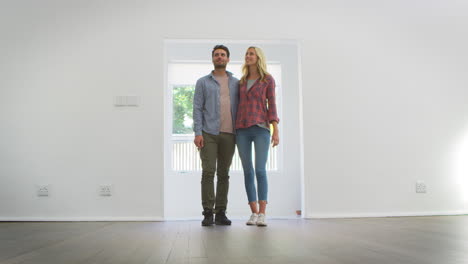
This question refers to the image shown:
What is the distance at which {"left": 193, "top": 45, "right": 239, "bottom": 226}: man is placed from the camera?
3195 mm

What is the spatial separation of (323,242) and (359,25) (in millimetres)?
2454

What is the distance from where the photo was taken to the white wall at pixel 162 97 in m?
3.71

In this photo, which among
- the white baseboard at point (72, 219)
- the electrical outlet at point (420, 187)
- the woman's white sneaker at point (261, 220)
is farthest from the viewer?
the electrical outlet at point (420, 187)

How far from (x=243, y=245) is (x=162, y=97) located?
6.59ft

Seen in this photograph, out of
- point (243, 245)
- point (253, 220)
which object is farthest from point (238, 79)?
point (243, 245)

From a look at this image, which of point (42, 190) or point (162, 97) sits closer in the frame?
point (42, 190)

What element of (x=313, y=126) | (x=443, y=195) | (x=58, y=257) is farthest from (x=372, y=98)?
(x=58, y=257)

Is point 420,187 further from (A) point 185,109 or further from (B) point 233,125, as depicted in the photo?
(A) point 185,109

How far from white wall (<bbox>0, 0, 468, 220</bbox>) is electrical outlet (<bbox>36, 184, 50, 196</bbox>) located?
0.05m

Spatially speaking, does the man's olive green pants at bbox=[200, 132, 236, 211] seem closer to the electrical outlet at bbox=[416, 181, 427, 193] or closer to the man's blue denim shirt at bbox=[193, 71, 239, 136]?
the man's blue denim shirt at bbox=[193, 71, 239, 136]

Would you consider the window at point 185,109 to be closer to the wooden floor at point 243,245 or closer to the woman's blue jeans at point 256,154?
the woman's blue jeans at point 256,154

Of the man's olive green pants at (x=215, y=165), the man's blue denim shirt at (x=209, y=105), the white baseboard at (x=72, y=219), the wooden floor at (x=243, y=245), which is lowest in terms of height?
the white baseboard at (x=72, y=219)

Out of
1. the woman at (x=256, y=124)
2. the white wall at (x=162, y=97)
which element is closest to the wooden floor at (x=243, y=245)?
the woman at (x=256, y=124)

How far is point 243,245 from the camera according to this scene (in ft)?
6.64
